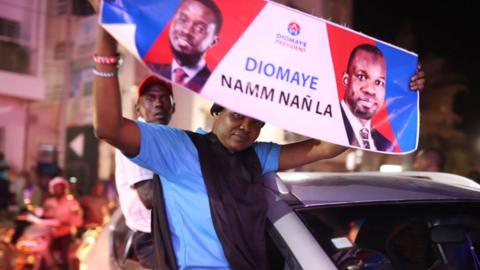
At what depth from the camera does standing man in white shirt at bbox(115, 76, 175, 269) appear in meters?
2.50

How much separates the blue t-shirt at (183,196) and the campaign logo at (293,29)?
1.92 ft

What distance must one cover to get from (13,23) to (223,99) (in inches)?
406

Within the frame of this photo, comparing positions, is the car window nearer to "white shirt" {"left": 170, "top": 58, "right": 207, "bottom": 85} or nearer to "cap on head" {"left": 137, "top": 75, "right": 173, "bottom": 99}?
"white shirt" {"left": 170, "top": 58, "right": 207, "bottom": 85}

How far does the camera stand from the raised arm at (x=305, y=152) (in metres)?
2.36

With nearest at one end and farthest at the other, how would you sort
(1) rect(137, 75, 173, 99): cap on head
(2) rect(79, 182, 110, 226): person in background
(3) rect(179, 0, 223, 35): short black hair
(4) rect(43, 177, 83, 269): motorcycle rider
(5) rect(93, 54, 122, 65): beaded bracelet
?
(5) rect(93, 54, 122, 65): beaded bracelet
(3) rect(179, 0, 223, 35): short black hair
(1) rect(137, 75, 173, 99): cap on head
(4) rect(43, 177, 83, 269): motorcycle rider
(2) rect(79, 182, 110, 226): person in background

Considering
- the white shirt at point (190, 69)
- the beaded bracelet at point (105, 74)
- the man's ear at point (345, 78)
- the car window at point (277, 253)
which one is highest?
the man's ear at point (345, 78)

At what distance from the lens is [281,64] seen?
2039 mm

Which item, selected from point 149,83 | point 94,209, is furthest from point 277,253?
point 94,209

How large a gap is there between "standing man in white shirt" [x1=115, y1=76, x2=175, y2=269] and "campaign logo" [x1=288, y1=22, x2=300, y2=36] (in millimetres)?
924

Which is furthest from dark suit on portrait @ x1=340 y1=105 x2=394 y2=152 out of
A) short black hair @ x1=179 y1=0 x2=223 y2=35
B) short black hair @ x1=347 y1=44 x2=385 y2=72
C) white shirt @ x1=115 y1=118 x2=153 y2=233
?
white shirt @ x1=115 y1=118 x2=153 y2=233

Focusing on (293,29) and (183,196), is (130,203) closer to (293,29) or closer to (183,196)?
(183,196)

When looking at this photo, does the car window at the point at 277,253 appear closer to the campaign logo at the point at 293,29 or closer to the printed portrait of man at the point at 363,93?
the printed portrait of man at the point at 363,93

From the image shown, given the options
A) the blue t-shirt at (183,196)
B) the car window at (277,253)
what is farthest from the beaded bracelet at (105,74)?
the car window at (277,253)

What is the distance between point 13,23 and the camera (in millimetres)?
10922
